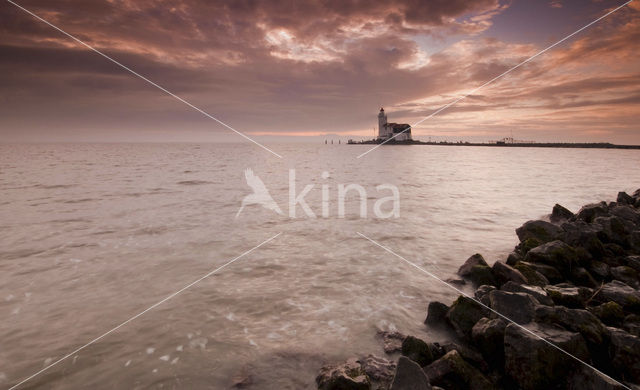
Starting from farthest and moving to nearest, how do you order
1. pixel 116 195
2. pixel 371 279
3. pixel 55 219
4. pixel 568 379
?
pixel 116 195 < pixel 55 219 < pixel 371 279 < pixel 568 379

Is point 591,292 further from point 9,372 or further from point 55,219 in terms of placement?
point 55,219

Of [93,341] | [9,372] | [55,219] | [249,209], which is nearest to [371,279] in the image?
[93,341]

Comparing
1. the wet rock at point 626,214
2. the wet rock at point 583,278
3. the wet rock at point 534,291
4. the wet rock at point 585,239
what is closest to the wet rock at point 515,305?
the wet rock at point 534,291

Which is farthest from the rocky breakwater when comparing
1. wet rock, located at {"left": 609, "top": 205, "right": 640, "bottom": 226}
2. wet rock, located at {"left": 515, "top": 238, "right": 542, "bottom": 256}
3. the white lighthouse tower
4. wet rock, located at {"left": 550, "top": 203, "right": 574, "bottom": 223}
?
the white lighthouse tower

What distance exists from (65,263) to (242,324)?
22.8ft

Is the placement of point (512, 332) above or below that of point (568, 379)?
above

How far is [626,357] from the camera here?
13.1 feet

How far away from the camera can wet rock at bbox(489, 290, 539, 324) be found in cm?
461

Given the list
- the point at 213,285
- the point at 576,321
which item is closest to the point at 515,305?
the point at 576,321

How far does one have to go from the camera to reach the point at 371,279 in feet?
27.0

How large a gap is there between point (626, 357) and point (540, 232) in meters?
6.47

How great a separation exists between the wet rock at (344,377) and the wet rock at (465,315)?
2.03 m

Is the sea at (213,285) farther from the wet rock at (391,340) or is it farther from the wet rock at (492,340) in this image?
the wet rock at (492,340)

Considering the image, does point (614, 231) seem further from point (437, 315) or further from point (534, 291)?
point (437, 315)
